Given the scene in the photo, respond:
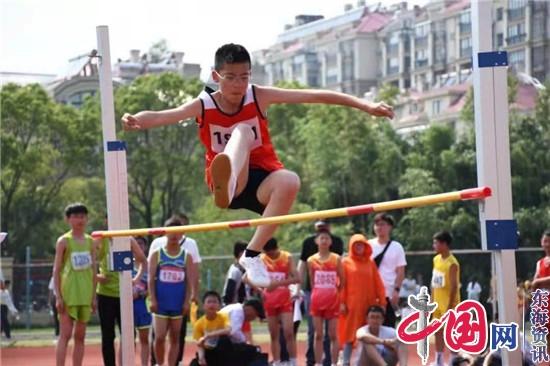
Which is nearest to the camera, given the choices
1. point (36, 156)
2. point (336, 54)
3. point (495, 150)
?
point (495, 150)

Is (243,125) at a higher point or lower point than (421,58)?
lower

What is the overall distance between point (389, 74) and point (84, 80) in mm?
31998

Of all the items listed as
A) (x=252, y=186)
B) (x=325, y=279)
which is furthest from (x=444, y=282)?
(x=252, y=186)

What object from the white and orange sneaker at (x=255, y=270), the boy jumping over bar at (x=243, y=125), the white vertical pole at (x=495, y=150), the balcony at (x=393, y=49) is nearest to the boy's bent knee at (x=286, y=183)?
the boy jumping over bar at (x=243, y=125)

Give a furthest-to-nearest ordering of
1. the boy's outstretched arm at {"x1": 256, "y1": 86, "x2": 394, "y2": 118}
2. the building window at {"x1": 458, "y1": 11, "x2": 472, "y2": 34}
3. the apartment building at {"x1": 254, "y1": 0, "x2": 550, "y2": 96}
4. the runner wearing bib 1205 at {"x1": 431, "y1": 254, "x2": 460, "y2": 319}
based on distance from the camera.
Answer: the apartment building at {"x1": 254, "y1": 0, "x2": 550, "y2": 96}, the building window at {"x1": 458, "y1": 11, "x2": 472, "y2": 34}, the runner wearing bib 1205 at {"x1": 431, "y1": 254, "x2": 460, "y2": 319}, the boy's outstretched arm at {"x1": 256, "y1": 86, "x2": 394, "y2": 118}

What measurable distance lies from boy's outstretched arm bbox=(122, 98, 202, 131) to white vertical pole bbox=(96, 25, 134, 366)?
6.50 ft

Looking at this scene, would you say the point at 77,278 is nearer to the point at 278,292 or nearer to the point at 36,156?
the point at 278,292

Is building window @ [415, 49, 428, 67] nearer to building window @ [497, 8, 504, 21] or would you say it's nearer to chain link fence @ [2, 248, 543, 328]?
building window @ [497, 8, 504, 21]

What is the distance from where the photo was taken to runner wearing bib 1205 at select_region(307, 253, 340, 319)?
38.0 ft

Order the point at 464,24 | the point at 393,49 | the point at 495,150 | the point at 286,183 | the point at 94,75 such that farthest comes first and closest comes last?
the point at 393,49, the point at 464,24, the point at 94,75, the point at 286,183, the point at 495,150

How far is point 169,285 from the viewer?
10953 mm

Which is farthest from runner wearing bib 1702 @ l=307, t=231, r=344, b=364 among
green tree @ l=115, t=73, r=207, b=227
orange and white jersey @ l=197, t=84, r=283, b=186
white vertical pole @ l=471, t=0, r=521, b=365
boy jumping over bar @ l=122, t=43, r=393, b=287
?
green tree @ l=115, t=73, r=207, b=227

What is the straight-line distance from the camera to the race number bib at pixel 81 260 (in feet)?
33.6

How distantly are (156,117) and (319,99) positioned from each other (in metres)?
0.94
